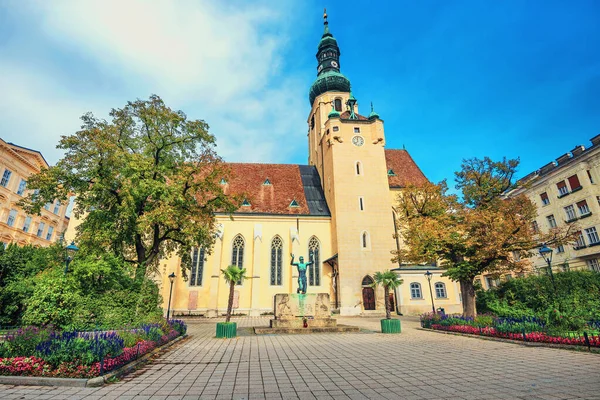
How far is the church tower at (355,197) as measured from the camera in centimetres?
2619

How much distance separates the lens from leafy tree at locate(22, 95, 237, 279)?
1377cm

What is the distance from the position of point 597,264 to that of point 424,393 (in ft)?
102

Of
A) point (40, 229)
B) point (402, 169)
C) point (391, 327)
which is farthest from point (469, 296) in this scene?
point (40, 229)

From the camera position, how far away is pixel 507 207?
54.7 ft

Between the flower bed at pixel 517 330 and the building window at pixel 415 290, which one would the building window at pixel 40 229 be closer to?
the building window at pixel 415 290

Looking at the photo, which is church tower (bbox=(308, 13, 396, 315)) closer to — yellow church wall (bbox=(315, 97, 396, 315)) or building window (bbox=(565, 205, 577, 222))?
yellow church wall (bbox=(315, 97, 396, 315))

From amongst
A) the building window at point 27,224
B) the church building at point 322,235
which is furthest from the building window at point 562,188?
the building window at point 27,224

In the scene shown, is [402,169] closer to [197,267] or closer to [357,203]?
[357,203]

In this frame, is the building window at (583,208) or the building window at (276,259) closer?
the building window at (583,208)

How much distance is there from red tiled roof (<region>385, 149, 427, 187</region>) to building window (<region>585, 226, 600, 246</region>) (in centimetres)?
1447

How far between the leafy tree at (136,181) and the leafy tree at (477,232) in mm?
11756

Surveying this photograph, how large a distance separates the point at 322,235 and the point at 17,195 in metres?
32.7

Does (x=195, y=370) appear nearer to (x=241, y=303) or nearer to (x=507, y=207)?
(x=507, y=207)

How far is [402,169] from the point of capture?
114 ft
